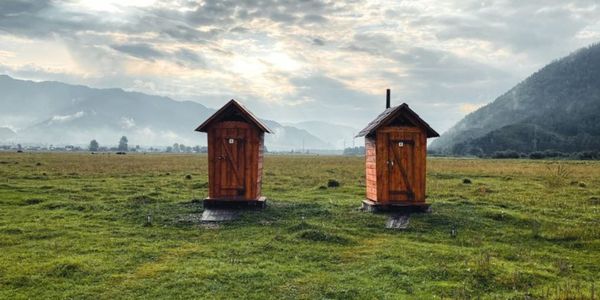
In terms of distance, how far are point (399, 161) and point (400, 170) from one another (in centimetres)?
42

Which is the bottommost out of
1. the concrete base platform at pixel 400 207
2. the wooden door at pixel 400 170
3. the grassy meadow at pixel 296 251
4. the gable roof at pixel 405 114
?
the grassy meadow at pixel 296 251

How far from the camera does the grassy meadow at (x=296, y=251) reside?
11.1m

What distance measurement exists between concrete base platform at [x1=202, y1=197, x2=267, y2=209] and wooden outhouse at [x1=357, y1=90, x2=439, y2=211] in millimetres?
5284

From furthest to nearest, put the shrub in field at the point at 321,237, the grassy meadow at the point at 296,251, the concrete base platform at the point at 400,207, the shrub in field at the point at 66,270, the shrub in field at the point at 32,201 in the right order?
the shrub in field at the point at 32,201, the concrete base platform at the point at 400,207, the shrub in field at the point at 321,237, the shrub in field at the point at 66,270, the grassy meadow at the point at 296,251

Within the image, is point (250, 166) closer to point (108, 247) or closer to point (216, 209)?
point (216, 209)

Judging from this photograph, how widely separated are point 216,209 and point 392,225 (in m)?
8.06

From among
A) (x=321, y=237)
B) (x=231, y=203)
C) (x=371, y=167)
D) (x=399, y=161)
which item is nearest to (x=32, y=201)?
(x=231, y=203)

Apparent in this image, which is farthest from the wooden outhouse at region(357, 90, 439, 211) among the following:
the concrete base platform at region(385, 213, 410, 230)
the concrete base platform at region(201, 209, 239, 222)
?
the concrete base platform at region(201, 209, 239, 222)

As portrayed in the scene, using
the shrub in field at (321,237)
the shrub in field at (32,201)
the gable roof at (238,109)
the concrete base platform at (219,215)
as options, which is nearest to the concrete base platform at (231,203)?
the concrete base platform at (219,215)

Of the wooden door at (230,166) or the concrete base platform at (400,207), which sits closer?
the concrete base platform at (400,207)

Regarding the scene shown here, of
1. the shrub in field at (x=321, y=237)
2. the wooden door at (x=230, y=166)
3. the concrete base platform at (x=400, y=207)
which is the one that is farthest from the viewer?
the wooden door at (x=230, y=166)

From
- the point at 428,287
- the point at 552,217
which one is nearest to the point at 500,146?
the point at 552,217

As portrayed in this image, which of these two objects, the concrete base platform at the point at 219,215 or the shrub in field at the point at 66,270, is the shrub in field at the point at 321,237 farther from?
the shrub in field at the point at 66,270

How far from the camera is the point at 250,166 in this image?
22.4 metres
